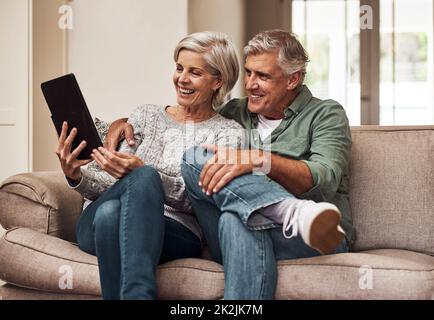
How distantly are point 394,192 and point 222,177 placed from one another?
2.24 feet

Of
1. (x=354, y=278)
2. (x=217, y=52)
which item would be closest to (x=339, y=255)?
(x=354, y=278)

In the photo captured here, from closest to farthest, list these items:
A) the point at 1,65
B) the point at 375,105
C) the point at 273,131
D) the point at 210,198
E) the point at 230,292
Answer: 1. the point at 230,292
2. the point at 210,198
3. the point at 273,131
4. the point at 1,65
5. the point at 375,105

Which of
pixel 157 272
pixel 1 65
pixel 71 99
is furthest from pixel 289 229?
pixel 1 65

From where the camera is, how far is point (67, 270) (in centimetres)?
185

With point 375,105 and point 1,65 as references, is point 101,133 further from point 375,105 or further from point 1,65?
point 375,105

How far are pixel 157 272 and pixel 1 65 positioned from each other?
1.94m

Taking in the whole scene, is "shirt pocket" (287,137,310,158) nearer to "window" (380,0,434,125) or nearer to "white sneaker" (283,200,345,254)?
"white sneaker" (283,200,345,254)

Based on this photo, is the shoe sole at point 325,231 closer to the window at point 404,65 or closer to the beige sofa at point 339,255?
the beige sofa at point 339,255

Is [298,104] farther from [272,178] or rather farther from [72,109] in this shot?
[72,109]

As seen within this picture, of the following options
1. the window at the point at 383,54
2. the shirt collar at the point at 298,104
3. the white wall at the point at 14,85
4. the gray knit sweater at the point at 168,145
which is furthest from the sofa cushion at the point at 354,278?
the window at the point at 383,54

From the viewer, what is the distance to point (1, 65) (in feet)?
11.0

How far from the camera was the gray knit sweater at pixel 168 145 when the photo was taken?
1.95 metres

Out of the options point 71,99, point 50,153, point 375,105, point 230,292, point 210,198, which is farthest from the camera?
point 375,105

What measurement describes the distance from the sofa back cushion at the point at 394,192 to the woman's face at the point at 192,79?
0.50 m
